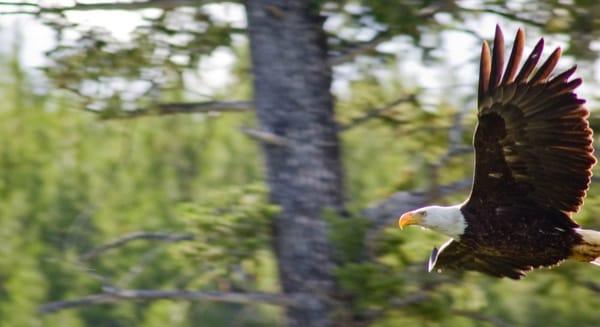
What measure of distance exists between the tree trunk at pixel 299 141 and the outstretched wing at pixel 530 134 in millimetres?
2033

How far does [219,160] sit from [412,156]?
205 inches

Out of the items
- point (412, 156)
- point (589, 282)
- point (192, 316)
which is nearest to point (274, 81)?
point (412, 156)

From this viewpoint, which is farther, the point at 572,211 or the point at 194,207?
the point at 194,207

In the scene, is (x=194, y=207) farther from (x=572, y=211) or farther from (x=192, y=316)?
(x=192, y=316)

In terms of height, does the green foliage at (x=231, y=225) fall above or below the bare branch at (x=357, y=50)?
below

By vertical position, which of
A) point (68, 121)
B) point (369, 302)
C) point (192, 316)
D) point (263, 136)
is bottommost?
point (192, 316)

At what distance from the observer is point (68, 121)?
14875 mm

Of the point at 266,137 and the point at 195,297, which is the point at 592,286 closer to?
the point at 266,137

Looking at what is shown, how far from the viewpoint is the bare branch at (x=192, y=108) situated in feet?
32.1

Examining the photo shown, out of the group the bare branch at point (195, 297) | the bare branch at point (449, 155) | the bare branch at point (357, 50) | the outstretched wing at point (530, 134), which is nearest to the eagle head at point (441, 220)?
the outstretched wing at point (530, 134)

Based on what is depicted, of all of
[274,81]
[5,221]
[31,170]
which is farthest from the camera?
[31,170]

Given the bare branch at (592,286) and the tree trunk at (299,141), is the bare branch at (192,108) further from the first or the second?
the bare branch at (592,286)

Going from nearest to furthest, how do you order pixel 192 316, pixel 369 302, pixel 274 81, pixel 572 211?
pixel 572 211 < pixel 369 302 < pixel 274 81 < pixel 192 316

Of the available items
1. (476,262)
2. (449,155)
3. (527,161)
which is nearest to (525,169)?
(527,161)
